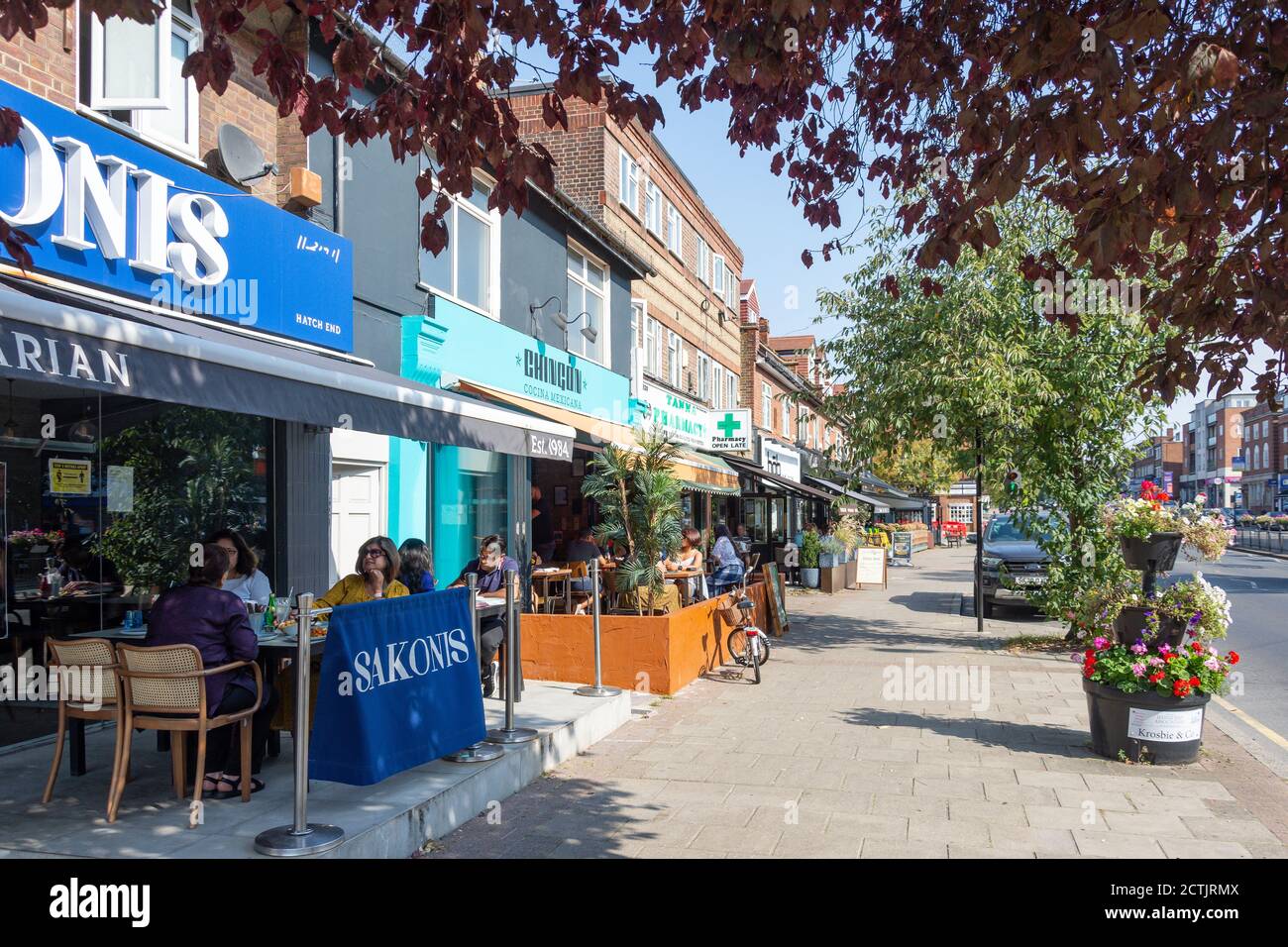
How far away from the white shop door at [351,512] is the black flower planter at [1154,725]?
23.8 ft

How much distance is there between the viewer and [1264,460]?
87.6 m

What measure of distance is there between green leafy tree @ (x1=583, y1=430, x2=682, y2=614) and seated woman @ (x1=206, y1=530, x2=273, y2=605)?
3931 mm

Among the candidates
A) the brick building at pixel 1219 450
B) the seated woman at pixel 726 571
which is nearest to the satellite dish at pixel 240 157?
the seated woman at pixel 726 571

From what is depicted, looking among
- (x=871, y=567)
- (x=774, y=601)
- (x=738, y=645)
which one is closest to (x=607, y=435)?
(x=774, y=601)

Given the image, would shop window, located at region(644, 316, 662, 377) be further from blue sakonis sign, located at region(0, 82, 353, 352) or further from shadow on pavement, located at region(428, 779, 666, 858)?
shadow on pavement, located at region(428, 779, 666, 858)

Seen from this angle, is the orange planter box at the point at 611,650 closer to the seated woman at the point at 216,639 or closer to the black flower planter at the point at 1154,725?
the black flower planter at the point at 1154,725

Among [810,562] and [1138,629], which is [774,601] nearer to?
[1138,629]

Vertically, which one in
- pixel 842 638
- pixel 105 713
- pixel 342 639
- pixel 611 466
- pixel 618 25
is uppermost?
pixel 618 25

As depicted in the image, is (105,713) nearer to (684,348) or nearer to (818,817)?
(818,817)

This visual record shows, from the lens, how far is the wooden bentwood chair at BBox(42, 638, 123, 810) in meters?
5.32

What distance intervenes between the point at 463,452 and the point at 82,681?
7490 millimetres

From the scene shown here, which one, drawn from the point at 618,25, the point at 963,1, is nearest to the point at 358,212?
the point at 618,25
